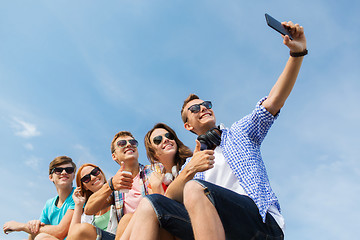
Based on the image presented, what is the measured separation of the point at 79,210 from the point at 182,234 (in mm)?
2951

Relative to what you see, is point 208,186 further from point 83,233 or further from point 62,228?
point 62,228

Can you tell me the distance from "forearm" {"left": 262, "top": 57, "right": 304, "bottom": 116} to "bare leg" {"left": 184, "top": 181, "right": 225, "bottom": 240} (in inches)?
46.5

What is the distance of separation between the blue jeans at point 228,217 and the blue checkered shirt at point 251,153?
145 millimetres

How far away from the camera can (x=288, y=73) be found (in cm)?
355

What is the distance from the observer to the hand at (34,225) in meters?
6.68

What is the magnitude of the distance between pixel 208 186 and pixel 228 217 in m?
0.33

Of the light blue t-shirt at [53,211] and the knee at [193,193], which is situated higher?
the light blue t-shirt at [53,211]

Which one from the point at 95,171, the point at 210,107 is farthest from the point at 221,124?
the point at 95,171

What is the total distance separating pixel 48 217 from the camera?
23.6 feet

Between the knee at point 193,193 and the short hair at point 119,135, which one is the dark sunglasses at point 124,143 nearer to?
the short hair at point 119,135

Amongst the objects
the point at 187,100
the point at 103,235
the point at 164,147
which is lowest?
the point at 103,235

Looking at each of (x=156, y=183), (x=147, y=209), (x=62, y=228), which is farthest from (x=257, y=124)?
(x=62, y=228)

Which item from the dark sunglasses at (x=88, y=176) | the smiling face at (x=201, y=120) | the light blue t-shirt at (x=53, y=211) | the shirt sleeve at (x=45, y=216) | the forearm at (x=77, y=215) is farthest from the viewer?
the shirt sleeve at (x=45, y=216)

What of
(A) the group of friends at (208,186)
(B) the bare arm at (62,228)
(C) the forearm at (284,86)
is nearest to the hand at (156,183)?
(A) the group of friends at (208,186)
